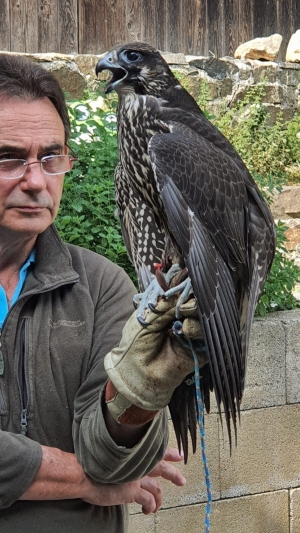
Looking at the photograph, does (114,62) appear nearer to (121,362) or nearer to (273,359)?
(121,362)

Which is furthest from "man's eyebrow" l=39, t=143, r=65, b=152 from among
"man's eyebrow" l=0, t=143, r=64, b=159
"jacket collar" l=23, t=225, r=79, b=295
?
"jacket collar" l=23, t=225, r=79, b=295

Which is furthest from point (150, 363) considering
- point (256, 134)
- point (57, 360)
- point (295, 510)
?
point (256, 134)

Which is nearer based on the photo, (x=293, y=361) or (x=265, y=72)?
(x=293, y=361)

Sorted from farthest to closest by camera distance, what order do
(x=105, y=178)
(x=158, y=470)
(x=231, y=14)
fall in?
(x=231, y=14)
(x=105, y=178)
(x=158, y=470)

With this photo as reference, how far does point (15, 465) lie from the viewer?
6.99 ft

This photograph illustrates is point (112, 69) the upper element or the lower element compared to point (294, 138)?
upper

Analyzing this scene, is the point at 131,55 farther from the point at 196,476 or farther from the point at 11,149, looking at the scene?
the point at 196,476

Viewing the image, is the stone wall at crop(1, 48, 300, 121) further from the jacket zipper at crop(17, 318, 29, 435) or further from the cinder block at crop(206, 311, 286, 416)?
the jacket zipper at crop(17, 318, 29, 435)

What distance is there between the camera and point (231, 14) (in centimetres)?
891

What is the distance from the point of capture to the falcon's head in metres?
3.08

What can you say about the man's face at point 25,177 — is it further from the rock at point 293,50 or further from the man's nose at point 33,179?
the rock at point 293,50

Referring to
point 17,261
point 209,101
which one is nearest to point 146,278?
point 17,261

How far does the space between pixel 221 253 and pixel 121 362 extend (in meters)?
0.54

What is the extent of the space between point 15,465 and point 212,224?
3.03 feet
